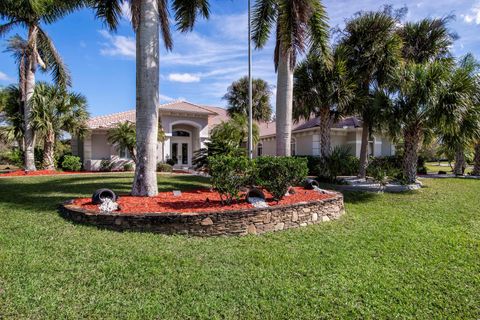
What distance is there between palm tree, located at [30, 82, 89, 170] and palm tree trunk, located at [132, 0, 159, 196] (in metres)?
13.7

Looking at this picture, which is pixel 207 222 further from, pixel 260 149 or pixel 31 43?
pixel 260 149

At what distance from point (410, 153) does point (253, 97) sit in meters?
17.6

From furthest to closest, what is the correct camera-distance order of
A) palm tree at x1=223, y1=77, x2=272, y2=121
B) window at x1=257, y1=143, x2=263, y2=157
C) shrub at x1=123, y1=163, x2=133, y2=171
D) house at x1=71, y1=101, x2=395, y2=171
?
window at x1=257, y1=143, x2=263, y2=157 < palm tree at x1=223, y1=77, x2=272, y2=121 < house at x1=71, y1=101, x2=395, y2=171 < shrub at x1=123, y1=163, x2=133, y2=171

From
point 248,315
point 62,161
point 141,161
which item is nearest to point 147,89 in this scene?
point 141,161

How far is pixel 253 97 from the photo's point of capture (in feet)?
96.0

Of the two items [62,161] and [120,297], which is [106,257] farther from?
[62,161]

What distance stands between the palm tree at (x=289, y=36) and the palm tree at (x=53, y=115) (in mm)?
15014

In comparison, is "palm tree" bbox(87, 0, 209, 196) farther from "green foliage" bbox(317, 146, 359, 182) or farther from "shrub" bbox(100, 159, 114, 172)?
"shrub" bbox(100, 159, 114, 172)

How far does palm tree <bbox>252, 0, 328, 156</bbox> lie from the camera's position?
348 inches

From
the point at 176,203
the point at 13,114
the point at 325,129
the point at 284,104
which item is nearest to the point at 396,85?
the point at 325,129

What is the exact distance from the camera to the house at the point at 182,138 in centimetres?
2227

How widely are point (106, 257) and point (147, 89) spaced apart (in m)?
4.81

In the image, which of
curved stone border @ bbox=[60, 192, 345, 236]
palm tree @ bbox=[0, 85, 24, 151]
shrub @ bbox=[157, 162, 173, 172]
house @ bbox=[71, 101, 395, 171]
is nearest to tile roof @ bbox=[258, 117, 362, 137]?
house @ bbox=[71, 101, 395, 171]

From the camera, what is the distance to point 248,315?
3.54 metres
